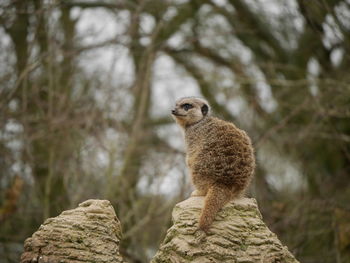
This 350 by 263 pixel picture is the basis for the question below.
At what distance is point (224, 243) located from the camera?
548cm

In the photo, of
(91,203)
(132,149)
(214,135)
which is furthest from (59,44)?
(91,203)

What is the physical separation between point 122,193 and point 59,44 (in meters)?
3.01

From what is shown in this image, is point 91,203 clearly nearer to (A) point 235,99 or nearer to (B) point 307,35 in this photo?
(A) point 235,99

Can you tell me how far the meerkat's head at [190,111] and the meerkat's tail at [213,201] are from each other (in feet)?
6.84

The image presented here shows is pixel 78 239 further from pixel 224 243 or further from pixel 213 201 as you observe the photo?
pixel 213 201

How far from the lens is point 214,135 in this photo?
280 inches

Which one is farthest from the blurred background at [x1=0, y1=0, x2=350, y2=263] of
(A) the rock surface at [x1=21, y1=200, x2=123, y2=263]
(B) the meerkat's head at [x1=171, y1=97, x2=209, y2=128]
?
(A) the rock surface at [x1=21, y1=200, x2=123, y2=263]

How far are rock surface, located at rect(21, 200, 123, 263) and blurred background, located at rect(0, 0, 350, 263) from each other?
4.94m

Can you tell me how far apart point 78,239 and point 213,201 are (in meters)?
1.40

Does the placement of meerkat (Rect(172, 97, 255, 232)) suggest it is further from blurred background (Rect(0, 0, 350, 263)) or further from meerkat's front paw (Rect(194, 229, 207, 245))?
blurred background (Rect(0, 0, 350, 263))

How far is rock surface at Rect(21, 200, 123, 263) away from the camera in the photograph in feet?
16.5

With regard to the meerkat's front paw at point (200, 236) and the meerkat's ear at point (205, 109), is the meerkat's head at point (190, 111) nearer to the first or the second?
the meerkat's ear at point (205, 109)

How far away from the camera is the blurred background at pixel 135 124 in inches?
433

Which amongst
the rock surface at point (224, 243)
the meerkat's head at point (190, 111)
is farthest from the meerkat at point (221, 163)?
the meerkat's head at point (190, 111)
